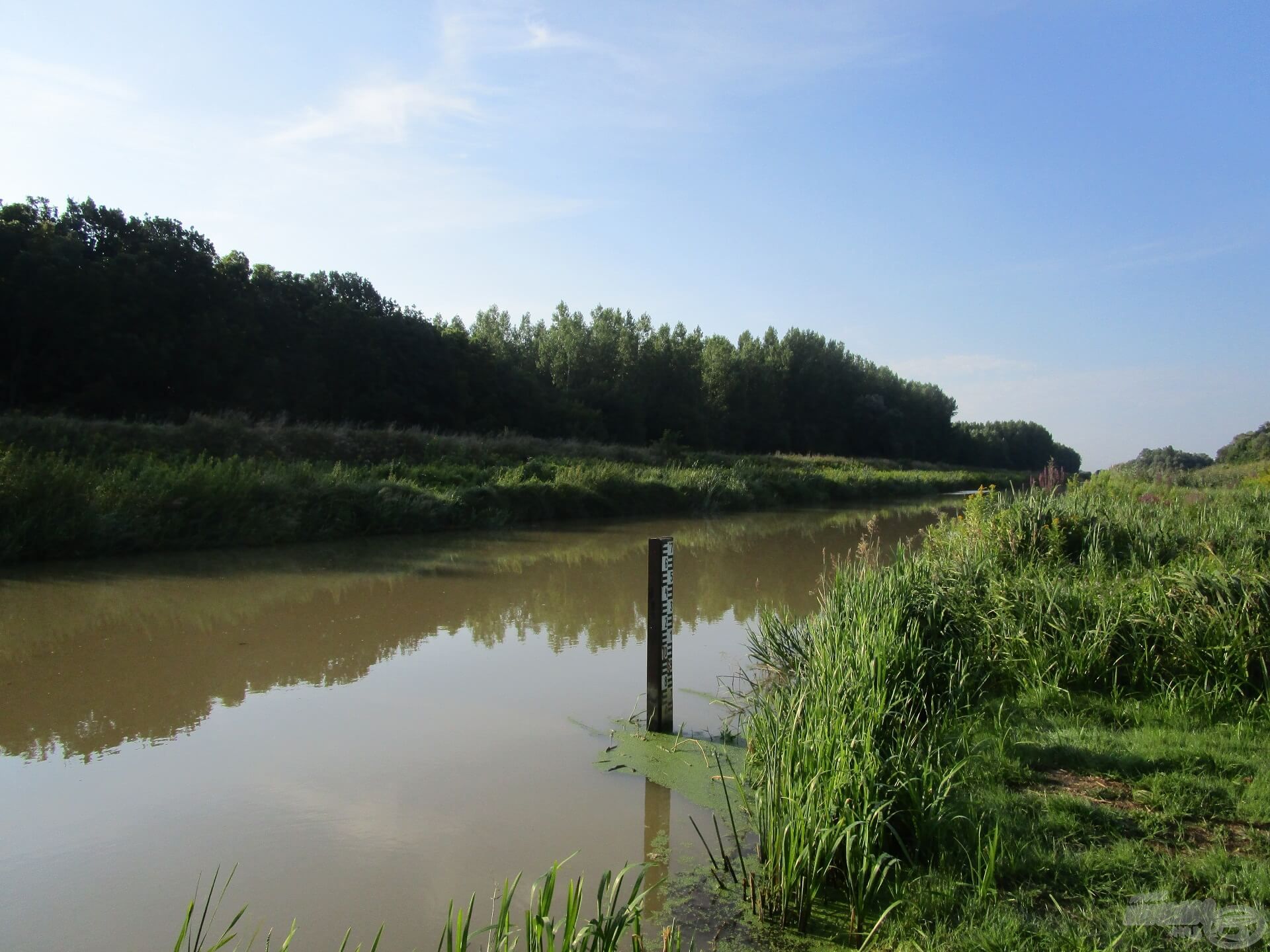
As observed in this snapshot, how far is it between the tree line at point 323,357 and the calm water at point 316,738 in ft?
51.3

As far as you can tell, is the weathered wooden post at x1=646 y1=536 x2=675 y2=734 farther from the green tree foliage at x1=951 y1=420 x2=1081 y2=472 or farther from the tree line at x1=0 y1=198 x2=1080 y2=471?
the green tree foliage at x1=951 y1=420 x2=1081 y2=472

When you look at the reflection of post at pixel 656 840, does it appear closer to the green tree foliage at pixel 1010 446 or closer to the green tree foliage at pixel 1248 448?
the green tree foliage at pixel 1248 448

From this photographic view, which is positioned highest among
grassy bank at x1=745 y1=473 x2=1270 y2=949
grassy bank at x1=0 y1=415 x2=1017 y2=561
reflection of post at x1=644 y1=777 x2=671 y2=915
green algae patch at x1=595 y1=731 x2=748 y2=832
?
grassy bank at x1=0 y1=415 x2=1017 y2=561

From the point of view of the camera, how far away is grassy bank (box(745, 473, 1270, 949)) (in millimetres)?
3104

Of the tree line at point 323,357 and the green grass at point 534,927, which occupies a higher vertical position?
the tree line at point 323,357

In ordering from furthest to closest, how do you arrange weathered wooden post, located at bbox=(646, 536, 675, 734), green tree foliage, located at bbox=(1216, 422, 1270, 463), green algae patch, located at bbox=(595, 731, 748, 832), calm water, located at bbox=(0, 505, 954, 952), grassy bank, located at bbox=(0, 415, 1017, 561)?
green tree foliage, located at bbox=(1216, 422, 1270, 463) < grassy bank, located at bbox=(0, 415, 1017, 561) < weathered wooden post, located at bbox=(646, 536, 675, 734) < green algae patch, located at bbox=(595, 731, 748, 832) < calm water, located at bbox=(0, 505, 954, 952)

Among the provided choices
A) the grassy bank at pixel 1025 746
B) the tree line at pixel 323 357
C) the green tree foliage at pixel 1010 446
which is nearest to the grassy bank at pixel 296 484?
the tree line at pixel 323 357

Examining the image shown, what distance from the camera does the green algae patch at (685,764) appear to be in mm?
4547

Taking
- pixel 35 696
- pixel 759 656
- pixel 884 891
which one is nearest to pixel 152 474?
pixel 35 696

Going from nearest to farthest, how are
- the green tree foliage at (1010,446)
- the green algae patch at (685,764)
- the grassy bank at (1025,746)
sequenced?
1. the grassy bank at (1025,746)
2. the green algae patch at (685,764)
3. the green tree foliage at (1010,446)

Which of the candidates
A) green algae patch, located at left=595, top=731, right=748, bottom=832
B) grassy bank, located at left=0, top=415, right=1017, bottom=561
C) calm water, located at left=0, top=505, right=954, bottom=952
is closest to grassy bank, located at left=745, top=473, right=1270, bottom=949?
green algae patch, located at left=595, top=731, right=748, bottom=832

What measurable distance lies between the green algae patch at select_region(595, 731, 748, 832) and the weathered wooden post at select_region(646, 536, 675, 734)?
0.15 meters

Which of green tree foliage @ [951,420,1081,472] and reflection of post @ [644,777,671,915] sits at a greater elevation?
green tree foliage @ [951,420,1081,472]

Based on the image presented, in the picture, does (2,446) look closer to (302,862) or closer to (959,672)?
(302,862)
